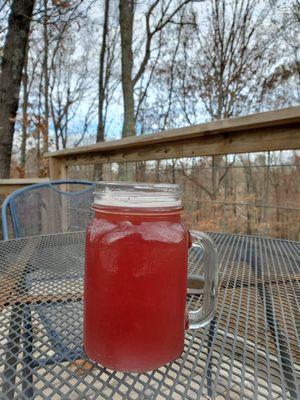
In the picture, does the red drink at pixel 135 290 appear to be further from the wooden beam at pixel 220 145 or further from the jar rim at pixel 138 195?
the wooden beam at pixel 220 145

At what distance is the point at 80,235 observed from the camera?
1.24 meters

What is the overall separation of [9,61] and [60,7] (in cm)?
90

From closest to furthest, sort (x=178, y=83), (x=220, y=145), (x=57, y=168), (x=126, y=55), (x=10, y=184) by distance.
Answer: (x=220, y=145) → (x=10, y=184) → (x=57, y=168) → (x=126, y=55) → (x=178, y=83)

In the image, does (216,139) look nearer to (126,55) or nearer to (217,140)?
(217,140)

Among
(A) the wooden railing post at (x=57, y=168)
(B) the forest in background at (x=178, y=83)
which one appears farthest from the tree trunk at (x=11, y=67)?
(A) the wooden railing post at (x=57, y=168)

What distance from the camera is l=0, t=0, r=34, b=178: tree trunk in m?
2.92

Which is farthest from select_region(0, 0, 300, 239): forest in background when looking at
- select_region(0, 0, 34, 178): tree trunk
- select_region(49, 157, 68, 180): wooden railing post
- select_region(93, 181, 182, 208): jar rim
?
select_region(93, 181, 182, 208): jar rim

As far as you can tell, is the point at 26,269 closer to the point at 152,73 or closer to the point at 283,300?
the point at 283,300

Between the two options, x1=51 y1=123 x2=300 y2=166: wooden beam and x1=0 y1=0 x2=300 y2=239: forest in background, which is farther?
x1=0 y1=0 x2=300 y2=239: forest in background

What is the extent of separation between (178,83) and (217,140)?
5.68 metres

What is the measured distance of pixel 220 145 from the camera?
1.65m

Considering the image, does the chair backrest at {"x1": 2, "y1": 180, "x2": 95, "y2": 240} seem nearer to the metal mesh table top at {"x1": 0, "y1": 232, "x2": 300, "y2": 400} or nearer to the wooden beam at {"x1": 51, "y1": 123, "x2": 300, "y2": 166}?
the wooden beam at {"x1": 51, "y1": 123, "x2": 300, "y2": 166}

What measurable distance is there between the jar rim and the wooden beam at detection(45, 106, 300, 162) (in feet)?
3.08

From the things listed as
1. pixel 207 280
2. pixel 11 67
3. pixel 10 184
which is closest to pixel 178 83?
pixel 11 67
